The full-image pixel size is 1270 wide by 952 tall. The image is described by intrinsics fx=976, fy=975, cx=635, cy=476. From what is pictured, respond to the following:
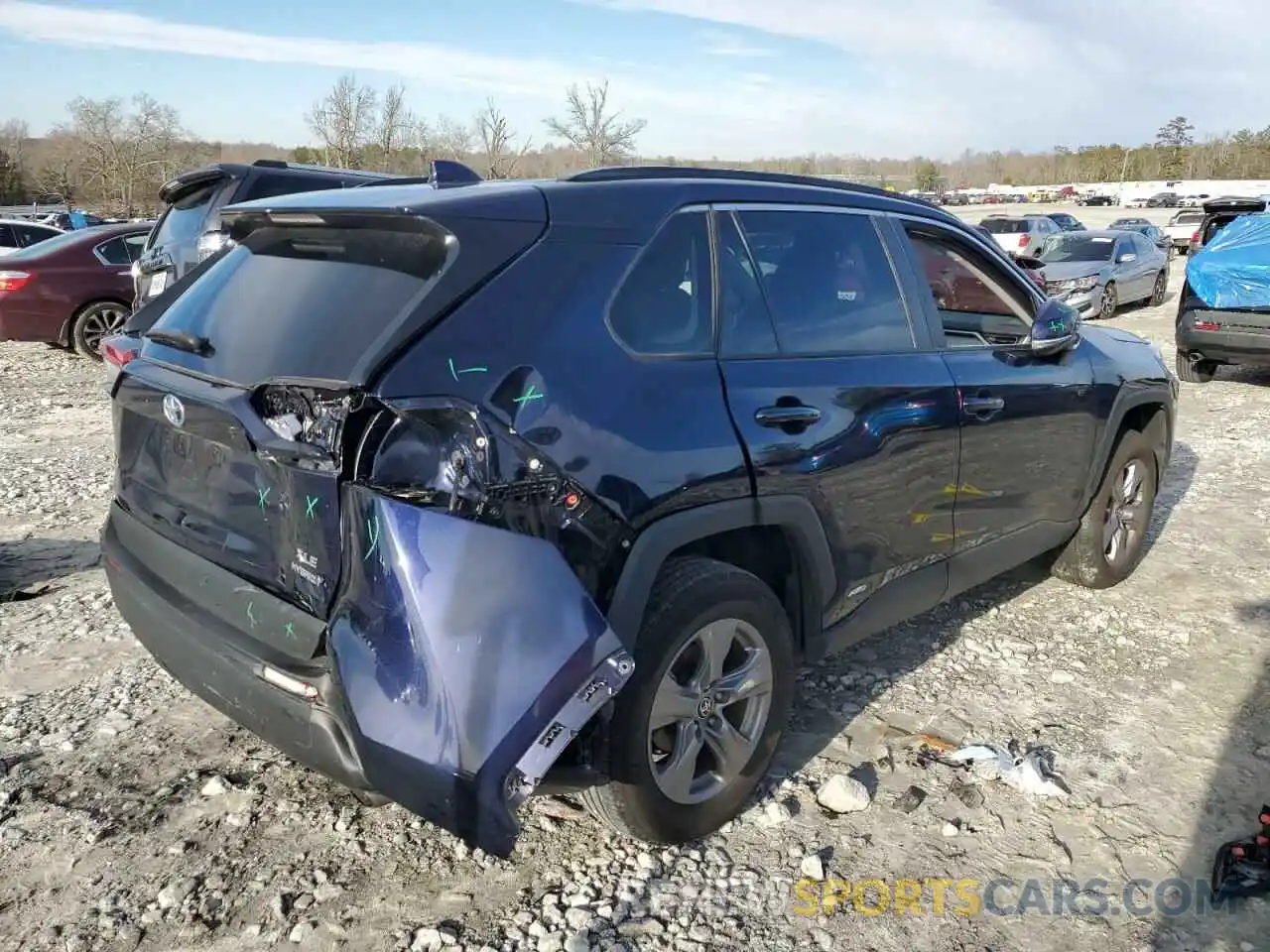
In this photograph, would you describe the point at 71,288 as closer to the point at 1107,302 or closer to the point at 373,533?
the point at 373,533

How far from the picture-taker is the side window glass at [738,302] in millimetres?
2826

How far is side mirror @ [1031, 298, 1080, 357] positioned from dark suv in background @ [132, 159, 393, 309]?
16.6ft

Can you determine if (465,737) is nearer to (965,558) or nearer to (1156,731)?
(965,558)

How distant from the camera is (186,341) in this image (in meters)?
2.69

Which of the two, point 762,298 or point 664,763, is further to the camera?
point 762,298

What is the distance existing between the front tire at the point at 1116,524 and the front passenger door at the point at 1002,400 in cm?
28

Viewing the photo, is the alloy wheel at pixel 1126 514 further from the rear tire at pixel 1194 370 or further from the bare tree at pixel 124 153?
the bare tree at pixel 124 153

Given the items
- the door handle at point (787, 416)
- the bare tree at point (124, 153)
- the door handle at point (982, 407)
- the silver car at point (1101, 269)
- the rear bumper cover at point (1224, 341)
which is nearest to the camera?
the door handle at point (787, 416)

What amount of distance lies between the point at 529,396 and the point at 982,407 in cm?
206

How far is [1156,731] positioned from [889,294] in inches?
73.8

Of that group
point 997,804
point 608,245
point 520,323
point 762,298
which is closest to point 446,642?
point 520,323

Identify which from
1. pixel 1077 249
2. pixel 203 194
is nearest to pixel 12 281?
pixel 203 194

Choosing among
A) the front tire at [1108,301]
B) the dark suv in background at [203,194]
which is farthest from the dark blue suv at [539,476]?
the front tire at [1108,301]

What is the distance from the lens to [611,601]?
2.39 m
